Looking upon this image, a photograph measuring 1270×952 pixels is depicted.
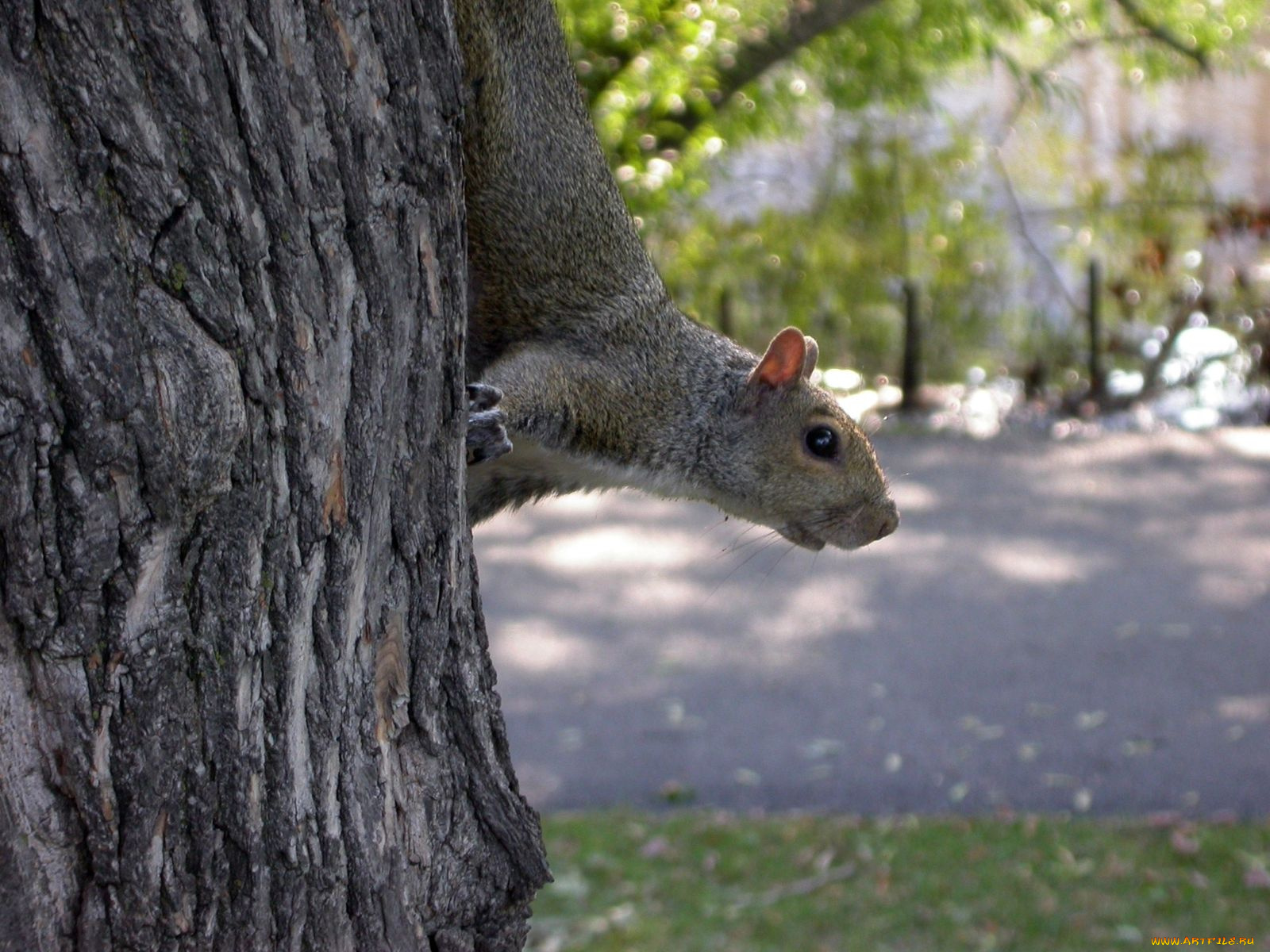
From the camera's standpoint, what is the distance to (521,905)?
1.71 m

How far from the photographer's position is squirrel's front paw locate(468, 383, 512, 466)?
5.86ft

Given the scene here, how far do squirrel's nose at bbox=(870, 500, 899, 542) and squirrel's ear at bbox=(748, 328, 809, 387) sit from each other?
31 centimetres

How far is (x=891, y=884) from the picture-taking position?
4.29 meters

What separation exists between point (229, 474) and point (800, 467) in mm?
1376

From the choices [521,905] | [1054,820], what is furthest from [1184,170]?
[521,905]

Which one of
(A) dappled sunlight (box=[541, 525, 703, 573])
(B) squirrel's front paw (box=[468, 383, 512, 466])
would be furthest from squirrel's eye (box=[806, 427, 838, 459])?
(A) dappled sunlight (box=[541, 525, 703, 573])

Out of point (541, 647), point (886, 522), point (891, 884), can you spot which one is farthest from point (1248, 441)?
point (886, 522)

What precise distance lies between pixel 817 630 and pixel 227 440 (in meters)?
5.02

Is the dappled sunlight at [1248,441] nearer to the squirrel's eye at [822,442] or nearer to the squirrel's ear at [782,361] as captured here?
the squirrel's eye at [822,442]

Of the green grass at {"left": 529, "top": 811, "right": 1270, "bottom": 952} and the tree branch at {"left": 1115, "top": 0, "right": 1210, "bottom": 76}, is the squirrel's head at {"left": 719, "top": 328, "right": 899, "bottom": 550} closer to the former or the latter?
the green grass at {"left": 529, "top": 811, "right": 1270, "bottom": 952}

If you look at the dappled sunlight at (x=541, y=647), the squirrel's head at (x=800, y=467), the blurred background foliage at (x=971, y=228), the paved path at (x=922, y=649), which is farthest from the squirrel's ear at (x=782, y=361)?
the blurred background foliage at (x=971, y=228)

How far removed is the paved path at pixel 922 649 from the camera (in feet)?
16.0

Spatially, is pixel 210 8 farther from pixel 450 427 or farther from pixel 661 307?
pixel 661 307

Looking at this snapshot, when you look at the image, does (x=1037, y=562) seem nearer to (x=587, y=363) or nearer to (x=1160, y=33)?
(x=1160, y=33)
